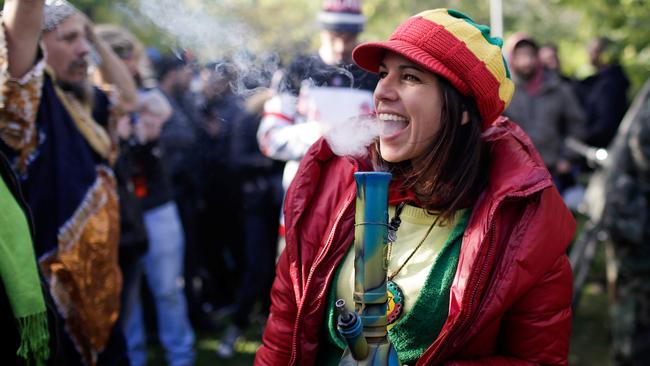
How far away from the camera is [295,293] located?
2359 mm

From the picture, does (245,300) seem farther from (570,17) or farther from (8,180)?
(570,17)

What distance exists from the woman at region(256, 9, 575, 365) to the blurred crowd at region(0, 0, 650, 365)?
3.37 feet

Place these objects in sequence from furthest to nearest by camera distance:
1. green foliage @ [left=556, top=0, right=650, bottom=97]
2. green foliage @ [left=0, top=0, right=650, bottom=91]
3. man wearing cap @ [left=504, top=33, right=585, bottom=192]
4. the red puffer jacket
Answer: man wearing cap @ [left=504, top=33, right=585, bottom=192]
green foliage @ [left=556, top=0, right=650, bottom=97]
green foliage @ [left=0, top=0, right=650, bottom=91]
the red puffer jacket

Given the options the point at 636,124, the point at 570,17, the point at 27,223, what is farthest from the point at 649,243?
the point at 570,17

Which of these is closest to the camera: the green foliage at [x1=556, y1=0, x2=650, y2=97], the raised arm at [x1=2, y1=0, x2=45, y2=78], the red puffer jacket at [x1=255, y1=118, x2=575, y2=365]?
the red puffer jacket at [x1=255, y1=118, x2=575, y2=365]

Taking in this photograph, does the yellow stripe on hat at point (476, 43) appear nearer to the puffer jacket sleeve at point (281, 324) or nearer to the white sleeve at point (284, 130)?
the puffer jacket sleeve at point (281, 324)

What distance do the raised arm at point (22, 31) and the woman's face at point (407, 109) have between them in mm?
1428

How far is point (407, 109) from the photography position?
228cm

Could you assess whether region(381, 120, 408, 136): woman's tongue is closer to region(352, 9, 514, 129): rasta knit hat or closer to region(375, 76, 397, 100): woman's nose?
region(375, 76, 397, 100): woman's nose

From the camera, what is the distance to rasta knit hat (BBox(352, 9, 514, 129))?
2.22m

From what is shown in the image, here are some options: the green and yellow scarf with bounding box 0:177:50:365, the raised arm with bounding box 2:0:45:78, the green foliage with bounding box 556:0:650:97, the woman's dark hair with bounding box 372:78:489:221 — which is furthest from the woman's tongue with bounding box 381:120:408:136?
the green foliage with bounding box 556:0:650:97

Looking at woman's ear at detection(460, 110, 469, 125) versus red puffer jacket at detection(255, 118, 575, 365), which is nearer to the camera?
red puffer jacket at detection(255, 118, 575, 365)

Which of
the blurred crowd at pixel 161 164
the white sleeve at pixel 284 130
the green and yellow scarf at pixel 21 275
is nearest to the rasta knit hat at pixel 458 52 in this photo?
the green and yellow scarf at pixel 21 275

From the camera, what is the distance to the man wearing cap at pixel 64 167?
2.99 m
